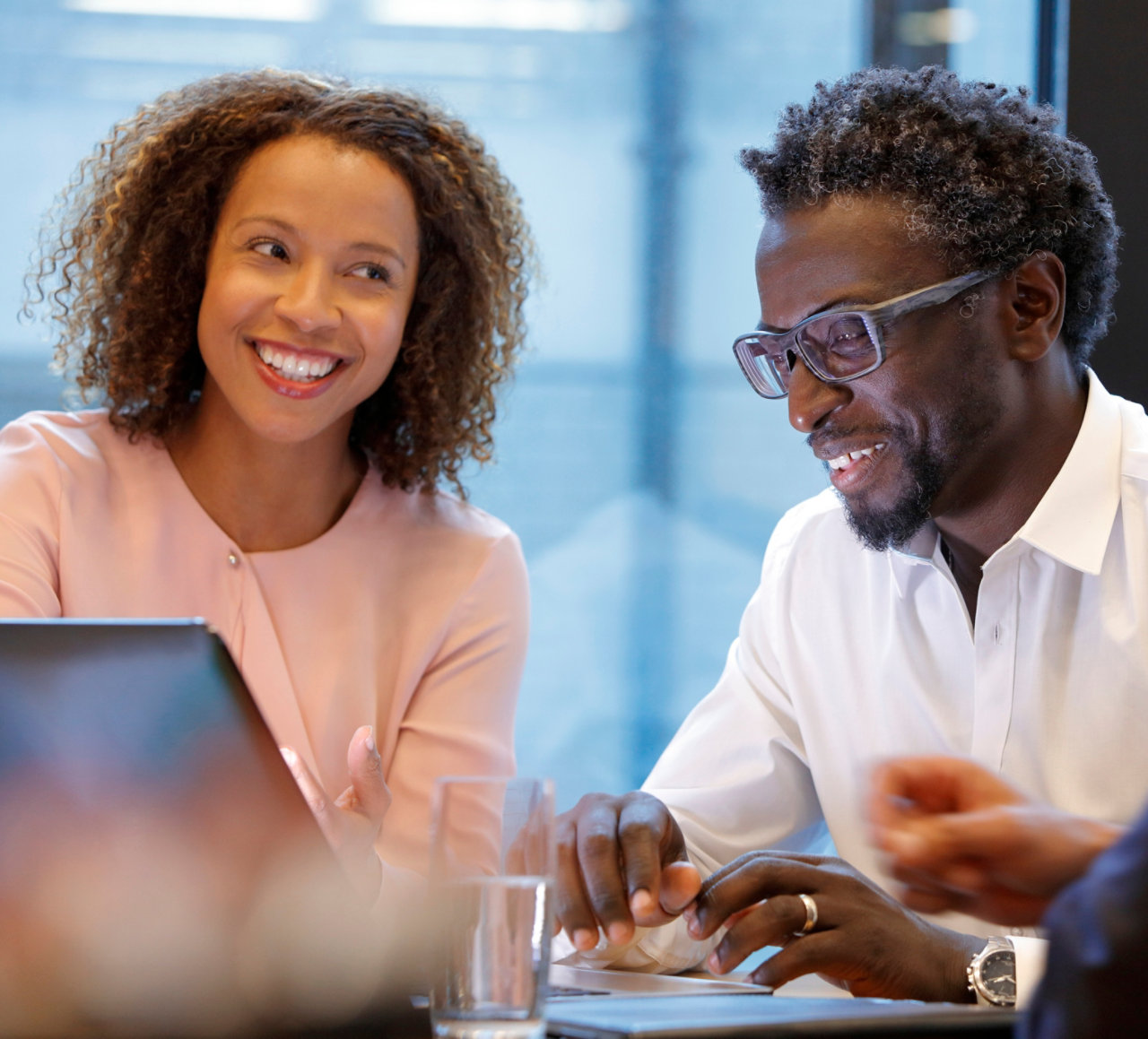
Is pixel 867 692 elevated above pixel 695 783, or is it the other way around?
pixel 867 692

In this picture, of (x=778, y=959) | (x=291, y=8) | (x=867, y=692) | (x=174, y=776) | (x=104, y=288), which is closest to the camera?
(x=174, y=776)

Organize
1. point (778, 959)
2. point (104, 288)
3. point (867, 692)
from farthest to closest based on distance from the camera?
1. point (104, 288)
2. point (867, 692)
3. point (778, 959)

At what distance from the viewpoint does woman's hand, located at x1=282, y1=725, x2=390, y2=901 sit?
4.08 feet

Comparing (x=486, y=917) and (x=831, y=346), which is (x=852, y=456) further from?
(x=486, y=917)

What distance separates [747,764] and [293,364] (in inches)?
31.7

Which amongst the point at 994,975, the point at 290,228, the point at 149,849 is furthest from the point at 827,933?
the point at 290,228

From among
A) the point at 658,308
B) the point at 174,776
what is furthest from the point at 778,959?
the point at 658,308

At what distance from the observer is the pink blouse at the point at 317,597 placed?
171 centimetres

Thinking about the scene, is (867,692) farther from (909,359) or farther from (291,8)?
(291,8)

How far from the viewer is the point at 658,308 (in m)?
2.59

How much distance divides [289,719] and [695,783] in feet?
1.79

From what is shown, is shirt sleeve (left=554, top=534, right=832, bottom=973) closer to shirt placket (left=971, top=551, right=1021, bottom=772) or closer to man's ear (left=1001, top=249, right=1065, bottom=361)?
shirt placket (left=971, top=551, right=1021, bottom=772)

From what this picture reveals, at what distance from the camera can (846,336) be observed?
1538mm

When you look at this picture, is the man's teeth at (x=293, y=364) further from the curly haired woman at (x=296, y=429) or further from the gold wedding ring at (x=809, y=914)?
the gold wedding ring at (x=809, y=914)
